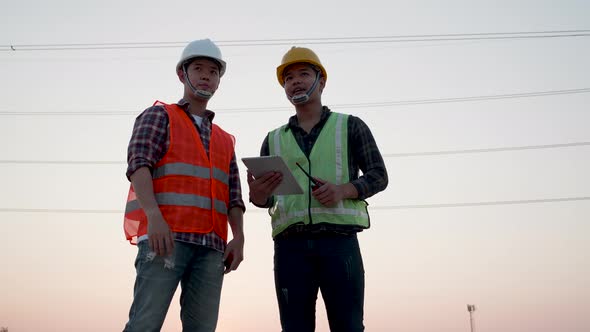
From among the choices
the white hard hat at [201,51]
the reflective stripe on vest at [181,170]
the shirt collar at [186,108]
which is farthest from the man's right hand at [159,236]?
the white hard hat at [201,51]

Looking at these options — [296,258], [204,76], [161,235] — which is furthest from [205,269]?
[204,76]

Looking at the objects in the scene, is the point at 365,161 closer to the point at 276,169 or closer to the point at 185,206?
the point at 276,169

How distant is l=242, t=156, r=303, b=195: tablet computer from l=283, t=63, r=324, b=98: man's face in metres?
0.99

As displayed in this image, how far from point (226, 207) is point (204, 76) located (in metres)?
1.07

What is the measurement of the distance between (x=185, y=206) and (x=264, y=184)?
0.66 m

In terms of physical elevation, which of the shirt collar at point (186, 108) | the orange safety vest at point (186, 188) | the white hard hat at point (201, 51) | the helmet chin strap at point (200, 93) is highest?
the white hard hat at point (201, 51)

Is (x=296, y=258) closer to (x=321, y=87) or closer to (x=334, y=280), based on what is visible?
(x=334, y=280)

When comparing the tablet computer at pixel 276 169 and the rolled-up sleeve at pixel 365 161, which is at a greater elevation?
the rolled-up sleeve at pixel 365 161

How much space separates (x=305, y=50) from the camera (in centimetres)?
609

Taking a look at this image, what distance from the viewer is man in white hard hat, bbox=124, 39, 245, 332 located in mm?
4770

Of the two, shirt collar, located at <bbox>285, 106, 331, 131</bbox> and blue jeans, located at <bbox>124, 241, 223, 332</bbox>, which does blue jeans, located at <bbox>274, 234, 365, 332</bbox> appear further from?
shirt collar, located at <bbox>285, 106, 331, 131</bbox>

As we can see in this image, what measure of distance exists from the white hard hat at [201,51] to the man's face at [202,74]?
0.06m

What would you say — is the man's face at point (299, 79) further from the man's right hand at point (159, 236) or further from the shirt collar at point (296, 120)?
the man's right hand at point (159, 236)

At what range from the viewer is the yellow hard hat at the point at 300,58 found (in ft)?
19.7
